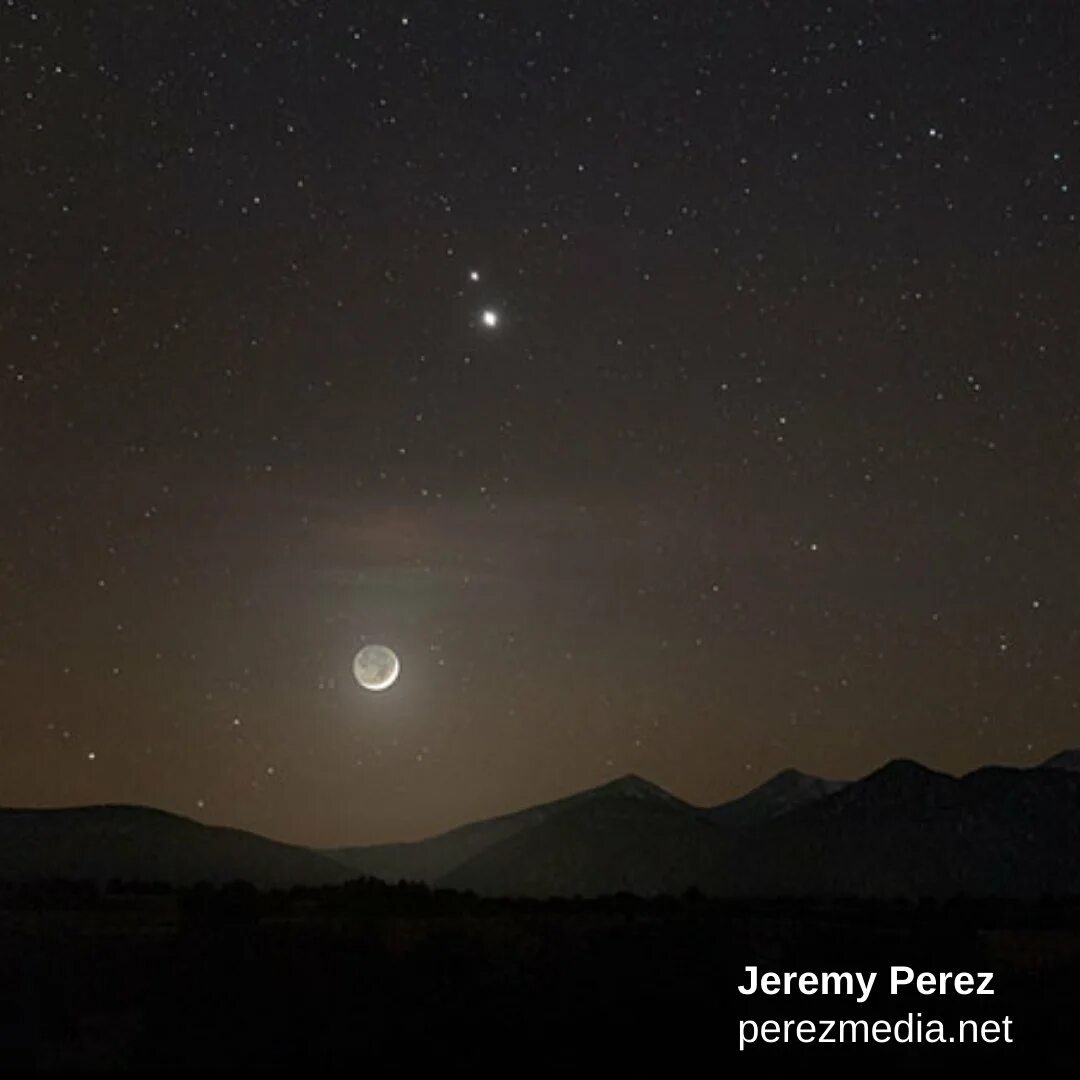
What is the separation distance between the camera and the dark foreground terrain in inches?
1125

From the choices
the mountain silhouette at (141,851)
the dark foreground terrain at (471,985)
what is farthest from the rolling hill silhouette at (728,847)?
the dark foreground terrain at (471,985)

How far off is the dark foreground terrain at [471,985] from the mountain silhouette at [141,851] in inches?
3057

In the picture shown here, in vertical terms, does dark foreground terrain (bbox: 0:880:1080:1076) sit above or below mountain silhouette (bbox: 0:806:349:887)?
below

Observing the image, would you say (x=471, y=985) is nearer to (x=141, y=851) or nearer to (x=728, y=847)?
(x=728, y=847)

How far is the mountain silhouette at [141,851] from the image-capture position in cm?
13538

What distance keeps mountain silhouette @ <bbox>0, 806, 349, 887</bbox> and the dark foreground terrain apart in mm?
77648

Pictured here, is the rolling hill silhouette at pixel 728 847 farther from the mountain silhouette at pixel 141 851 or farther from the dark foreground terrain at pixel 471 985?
the dark foreground terrain at pixel 471 985

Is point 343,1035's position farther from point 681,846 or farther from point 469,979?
point 681,846

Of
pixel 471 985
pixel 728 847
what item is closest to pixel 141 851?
pixel 728 847

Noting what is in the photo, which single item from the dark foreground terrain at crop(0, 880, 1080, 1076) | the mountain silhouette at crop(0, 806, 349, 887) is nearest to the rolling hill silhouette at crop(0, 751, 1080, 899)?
the mountain silhouette at crop(0, 806, 349, 887)

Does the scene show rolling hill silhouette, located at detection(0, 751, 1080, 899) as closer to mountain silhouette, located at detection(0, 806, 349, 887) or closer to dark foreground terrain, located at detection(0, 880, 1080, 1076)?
mountain silhouette, located at detection(0, 806, 349, 887)

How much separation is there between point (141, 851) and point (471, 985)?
10718 cm

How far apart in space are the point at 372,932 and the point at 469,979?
802 cm

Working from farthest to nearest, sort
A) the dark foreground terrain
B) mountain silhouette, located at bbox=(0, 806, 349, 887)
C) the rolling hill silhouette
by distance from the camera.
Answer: mountain silhouette, located at bbox=(0, 806, 349, 887) → the rolling hill silhouette → the dark foreground terrain
